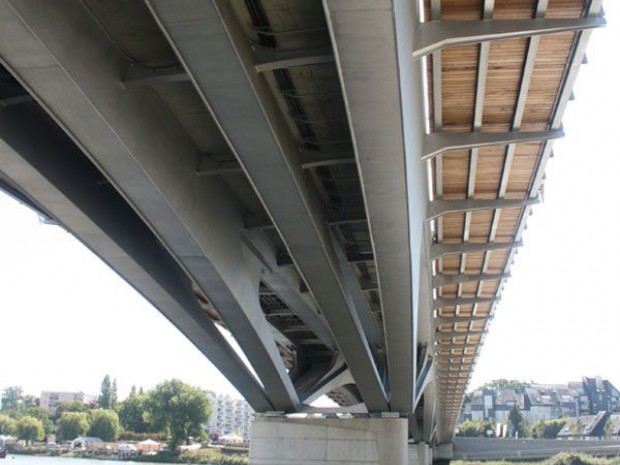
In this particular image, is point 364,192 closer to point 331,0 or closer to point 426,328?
point 331,0

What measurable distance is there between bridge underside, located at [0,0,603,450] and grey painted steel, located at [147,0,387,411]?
32 mm

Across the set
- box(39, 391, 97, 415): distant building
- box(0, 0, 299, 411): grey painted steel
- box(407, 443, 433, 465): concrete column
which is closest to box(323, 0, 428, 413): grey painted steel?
box(0, 0, 299, 411): grey painted steel

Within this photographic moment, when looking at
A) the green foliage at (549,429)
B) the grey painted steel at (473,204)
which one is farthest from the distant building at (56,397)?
the grey painted steel at (473,204)

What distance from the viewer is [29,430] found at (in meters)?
104

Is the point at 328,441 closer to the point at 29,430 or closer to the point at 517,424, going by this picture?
the point at 29,430

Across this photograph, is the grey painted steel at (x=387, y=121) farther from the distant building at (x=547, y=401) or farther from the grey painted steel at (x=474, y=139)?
the distant building at (x=547, y=401)

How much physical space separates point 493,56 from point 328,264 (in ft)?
18.2

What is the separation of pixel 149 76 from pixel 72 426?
4143 inches

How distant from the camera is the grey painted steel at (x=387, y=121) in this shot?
704cm

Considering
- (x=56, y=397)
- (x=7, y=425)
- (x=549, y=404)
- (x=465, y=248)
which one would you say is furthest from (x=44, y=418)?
(x=549, y=404)

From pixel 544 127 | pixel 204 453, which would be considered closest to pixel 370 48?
pixel 544 127

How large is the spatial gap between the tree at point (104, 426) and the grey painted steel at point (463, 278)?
9532 cm

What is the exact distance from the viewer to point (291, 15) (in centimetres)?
909

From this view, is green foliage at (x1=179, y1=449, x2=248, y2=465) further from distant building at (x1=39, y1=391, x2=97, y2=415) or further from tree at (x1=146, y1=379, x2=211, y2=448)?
distant building at (x1=39, y1=391, x2=97, y2=415)
